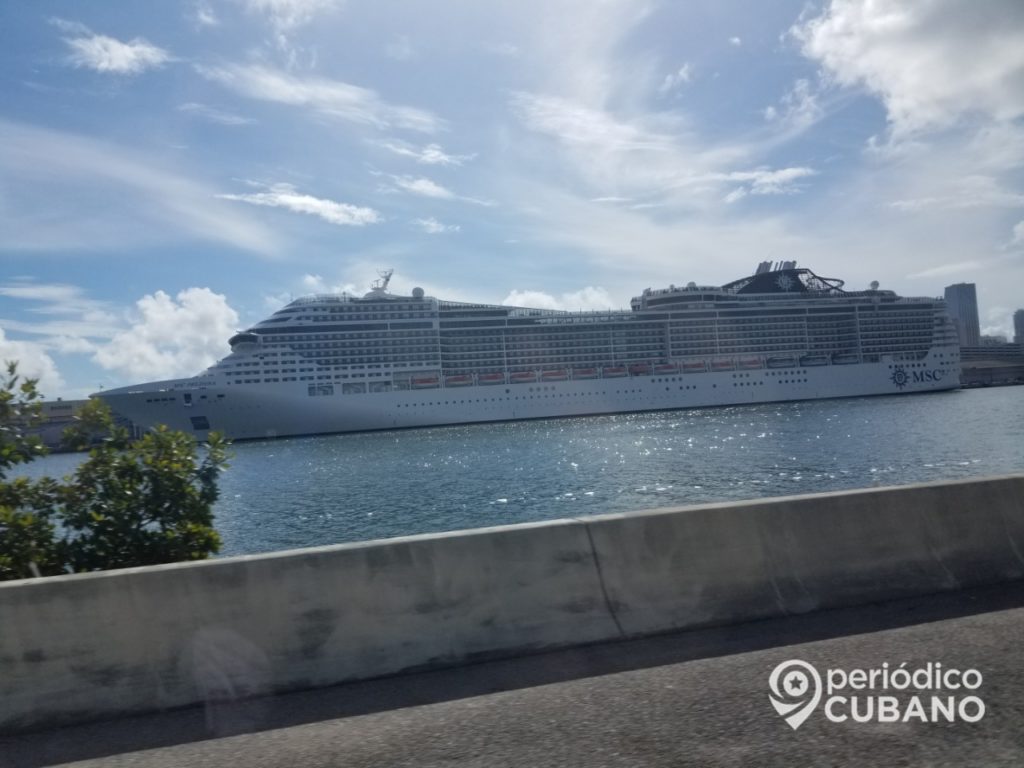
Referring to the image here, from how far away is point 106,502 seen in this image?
22.2ft

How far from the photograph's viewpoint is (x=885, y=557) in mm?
6051

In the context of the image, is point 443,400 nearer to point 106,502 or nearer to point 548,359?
point 548,359

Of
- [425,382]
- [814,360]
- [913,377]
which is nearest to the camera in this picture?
[425,382]

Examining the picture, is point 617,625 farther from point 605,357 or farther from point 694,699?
point 605,357

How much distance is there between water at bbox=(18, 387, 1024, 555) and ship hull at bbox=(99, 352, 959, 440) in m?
15.5

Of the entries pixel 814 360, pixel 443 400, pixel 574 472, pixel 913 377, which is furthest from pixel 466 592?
pixel 913 377

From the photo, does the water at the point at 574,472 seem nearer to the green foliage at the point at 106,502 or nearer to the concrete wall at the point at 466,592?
the green foliage at the point at 106,502

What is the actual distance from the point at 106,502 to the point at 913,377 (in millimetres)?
78157

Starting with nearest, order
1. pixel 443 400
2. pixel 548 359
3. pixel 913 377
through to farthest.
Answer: pixel 443 400 < pixel 548 359 < pixel 913 377

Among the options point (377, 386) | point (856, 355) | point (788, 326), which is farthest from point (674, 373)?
point (377, 386)

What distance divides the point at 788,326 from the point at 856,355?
20.8 ft

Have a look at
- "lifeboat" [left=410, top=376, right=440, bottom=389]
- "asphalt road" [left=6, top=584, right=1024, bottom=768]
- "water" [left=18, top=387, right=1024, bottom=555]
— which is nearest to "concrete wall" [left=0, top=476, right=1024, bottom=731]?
"asphalt road" [left=6, top=584, right=1024, bottom=768]

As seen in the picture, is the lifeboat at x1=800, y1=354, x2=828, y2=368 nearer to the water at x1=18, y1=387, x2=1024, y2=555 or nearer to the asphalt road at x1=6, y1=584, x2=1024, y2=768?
the water at x1=18, y1=387, x2=1024, y2=555

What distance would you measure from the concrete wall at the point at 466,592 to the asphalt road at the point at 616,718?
17 centimetres
